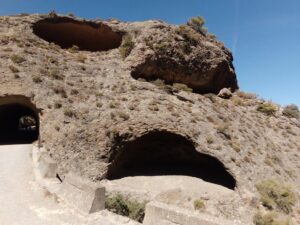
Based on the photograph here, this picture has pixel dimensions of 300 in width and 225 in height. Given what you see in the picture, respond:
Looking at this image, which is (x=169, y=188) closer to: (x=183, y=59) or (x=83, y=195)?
(x=83, y=195)

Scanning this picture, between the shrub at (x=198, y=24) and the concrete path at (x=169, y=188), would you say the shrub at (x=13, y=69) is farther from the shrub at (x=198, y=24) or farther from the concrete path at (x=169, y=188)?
the shrub at (x=198, y=24)

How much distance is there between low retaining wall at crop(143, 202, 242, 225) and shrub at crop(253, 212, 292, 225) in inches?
451

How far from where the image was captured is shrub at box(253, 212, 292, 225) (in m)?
18.6

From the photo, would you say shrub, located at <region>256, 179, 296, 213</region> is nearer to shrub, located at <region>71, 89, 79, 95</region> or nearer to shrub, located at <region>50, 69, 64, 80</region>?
shrub, located at <region>71, 89, 79, 95</region>

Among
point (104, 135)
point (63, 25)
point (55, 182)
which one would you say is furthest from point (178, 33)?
point (55, 182)

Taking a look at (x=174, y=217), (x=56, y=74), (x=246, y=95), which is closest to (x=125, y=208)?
(x=174, y=217)

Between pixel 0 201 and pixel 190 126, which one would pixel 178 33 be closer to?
pixel 190 126

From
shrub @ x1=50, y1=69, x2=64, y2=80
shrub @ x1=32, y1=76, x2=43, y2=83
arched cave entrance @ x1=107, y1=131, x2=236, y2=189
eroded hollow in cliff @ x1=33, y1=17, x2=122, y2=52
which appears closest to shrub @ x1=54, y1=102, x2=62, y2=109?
shrub @ x1=32, y1=76, x2=43, y2=83

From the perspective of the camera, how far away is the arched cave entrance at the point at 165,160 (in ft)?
75.5

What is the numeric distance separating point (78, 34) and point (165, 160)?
19841 millimetres

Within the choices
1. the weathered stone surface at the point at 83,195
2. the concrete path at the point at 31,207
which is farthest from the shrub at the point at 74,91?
the weathered stone surface at the point at 83,195

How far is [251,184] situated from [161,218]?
14.6 m

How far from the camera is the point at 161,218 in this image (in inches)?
359

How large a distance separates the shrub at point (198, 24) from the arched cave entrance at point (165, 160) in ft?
68.8
